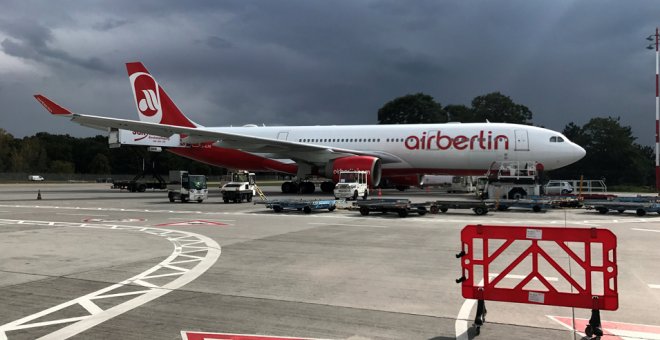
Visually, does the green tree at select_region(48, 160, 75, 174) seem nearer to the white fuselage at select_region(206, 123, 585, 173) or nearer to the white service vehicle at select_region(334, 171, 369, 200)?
the white fuselage at select_region(206, 123, 585, 173)

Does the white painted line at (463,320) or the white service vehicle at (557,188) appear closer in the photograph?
the white painted line at (463,320)

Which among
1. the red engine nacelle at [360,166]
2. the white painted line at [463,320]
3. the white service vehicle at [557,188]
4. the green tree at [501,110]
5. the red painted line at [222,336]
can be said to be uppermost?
the green tree at [501,110]

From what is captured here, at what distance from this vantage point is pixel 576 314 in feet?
19.1

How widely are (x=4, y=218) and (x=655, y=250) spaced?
20.3 metres

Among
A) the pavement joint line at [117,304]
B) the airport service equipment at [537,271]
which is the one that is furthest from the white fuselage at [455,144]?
the airport service equipment at [537,271]

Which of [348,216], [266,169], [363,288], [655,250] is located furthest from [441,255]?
[266,169]

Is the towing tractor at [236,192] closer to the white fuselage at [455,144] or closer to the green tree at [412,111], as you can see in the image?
the white fuselage at [455,144]

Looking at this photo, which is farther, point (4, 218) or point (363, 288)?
point (4, 218)

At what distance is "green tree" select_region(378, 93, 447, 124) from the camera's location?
102 metres

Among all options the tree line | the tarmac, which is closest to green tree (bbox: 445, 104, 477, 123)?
the tree line

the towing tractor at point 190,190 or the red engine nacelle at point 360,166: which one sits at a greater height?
the red engine nacelle at point 360,166

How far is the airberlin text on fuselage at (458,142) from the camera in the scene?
2909 centimetres

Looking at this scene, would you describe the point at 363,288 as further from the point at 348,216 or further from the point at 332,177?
the point at 332,177

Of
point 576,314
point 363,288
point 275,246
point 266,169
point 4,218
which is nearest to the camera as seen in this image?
point 576,314
